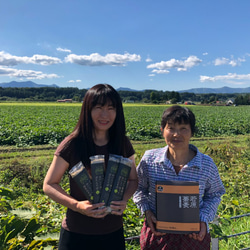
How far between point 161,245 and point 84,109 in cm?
104

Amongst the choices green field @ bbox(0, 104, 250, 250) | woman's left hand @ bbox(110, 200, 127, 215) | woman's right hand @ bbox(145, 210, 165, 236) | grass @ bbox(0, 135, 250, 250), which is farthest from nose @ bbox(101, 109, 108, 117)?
grass @ bbox(0, 135, 250, 250)

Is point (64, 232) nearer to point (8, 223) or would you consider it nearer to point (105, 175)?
point (8, 223)

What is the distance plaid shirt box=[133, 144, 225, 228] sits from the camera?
5.35 ft

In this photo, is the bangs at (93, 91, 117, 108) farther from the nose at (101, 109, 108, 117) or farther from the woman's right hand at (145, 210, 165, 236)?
the woman's right hand at (145, 210, 165, 236)

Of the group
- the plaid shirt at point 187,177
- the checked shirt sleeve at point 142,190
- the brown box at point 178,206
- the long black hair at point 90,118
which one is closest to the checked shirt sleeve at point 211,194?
the plaid shirt at point 187,177

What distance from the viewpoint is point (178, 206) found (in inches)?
59.3

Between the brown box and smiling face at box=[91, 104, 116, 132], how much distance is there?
19.4 inches

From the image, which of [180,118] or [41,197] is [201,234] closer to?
[180,118]

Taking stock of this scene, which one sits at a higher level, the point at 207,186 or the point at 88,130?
the point at 88,130

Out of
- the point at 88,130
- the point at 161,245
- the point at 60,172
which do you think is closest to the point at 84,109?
the point at 88,130

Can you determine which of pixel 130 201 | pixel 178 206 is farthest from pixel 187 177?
pixel 130 201

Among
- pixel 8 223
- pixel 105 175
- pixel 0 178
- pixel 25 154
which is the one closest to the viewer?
pixel 105 175

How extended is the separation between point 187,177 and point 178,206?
8.4 inches

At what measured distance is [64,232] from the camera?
1.58 m
